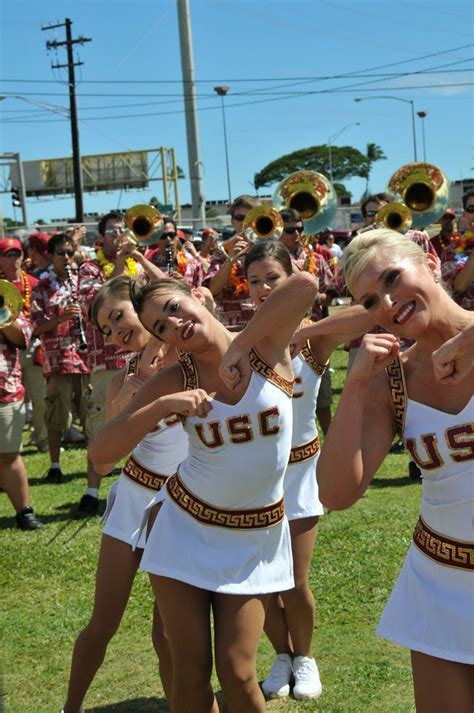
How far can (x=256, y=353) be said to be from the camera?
3381mm

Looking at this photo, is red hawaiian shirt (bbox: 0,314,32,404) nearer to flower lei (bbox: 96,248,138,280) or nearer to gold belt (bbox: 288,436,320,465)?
flower lei (bbox: 96,248,138,280)

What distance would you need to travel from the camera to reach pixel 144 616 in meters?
5.59

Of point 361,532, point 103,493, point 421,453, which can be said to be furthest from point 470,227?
point 421,453

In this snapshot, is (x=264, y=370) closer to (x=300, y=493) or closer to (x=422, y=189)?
(x=300, y=493)

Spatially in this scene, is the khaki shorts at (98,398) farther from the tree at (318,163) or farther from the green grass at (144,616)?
the tree at (318,163)

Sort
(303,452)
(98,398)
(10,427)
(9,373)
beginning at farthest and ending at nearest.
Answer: (98,398), (9,373), (10,427), (303,452)

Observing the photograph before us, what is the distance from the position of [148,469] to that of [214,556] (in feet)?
2.70

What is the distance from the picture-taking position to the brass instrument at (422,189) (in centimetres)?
995

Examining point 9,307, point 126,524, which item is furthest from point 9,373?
point 126,524

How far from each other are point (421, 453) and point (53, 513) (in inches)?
231

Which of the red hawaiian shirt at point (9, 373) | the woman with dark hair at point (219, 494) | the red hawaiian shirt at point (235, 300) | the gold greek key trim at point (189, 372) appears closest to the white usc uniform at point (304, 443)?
the woman with dark hair at point (219, 494)

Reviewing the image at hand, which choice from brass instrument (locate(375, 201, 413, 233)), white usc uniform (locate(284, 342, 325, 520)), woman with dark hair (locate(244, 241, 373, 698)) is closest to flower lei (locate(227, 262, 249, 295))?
brass instrument (locate(375, 201, 413, 233))

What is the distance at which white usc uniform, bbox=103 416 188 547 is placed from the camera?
3.98 meters

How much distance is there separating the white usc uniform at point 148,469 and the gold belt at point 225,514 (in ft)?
1.97
